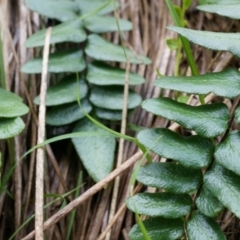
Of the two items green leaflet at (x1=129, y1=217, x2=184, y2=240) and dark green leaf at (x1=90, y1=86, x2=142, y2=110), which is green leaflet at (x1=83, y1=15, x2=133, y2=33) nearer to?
dark green leaf at (x1=90, y1=86, x2=142, y2=110)

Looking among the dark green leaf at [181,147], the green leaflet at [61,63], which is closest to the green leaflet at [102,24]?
the green leaflet at [61,63]

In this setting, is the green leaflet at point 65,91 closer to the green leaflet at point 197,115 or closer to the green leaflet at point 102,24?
the green leaflet at point 102,24

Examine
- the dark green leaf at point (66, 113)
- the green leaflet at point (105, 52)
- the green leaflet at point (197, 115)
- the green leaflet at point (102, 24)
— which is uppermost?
the green leaflet at point (102, 24)

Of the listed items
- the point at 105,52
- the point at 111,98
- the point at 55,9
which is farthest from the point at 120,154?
the point at 55,9

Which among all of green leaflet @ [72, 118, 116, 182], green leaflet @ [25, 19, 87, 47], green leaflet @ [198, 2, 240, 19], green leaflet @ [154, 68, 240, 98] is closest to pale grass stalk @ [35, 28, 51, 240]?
green leaflet @ [25, 19, 87, 47]

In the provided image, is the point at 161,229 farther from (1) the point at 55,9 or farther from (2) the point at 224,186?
(1) the point at 55,9

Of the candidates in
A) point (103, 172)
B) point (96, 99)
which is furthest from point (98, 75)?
point (103, 172)

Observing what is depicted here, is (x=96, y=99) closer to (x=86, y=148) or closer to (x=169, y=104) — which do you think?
(x=86, y=148)
